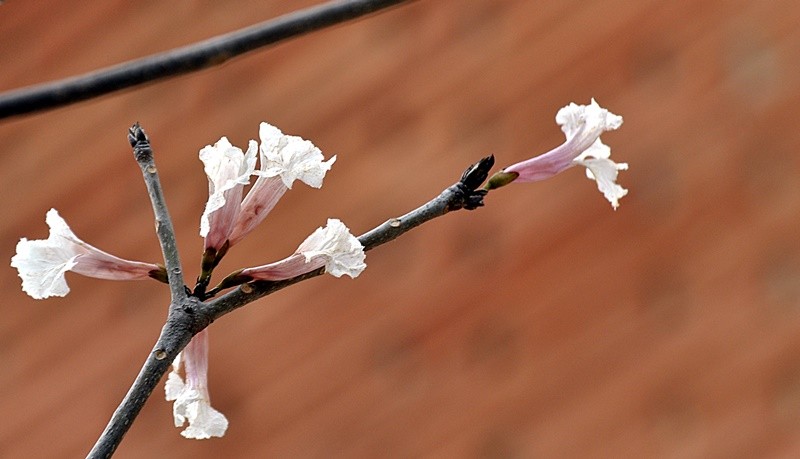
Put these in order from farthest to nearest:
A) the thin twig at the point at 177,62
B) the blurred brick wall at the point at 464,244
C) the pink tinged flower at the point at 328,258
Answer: the blurred brick wall at the point at 464,244, the pink tinged flower at the point at 328,258, the thin twig at the point at 177,62

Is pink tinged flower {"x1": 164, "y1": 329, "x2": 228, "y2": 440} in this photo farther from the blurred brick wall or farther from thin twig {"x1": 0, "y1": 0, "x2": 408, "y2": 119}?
the blurred brick wall

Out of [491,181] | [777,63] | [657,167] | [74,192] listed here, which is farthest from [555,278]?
[491,181]

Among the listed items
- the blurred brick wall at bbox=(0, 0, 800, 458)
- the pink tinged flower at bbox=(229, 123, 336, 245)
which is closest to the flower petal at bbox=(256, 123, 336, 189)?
the pink tinged flower at bbox=(229, 123, 336, 245)

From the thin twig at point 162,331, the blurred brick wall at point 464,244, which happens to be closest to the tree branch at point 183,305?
the thin twig at point 162,331

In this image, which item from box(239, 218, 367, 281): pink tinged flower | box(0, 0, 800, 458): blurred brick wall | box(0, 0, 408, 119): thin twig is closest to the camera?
box(0, 0, 408, 119): thin twig

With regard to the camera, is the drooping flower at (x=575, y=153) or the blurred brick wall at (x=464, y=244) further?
the blurred brick wall at (x=464, y=244)

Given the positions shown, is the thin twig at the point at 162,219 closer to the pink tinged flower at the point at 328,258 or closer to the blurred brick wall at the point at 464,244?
A: the pink tinged flower at the point at 328,258
